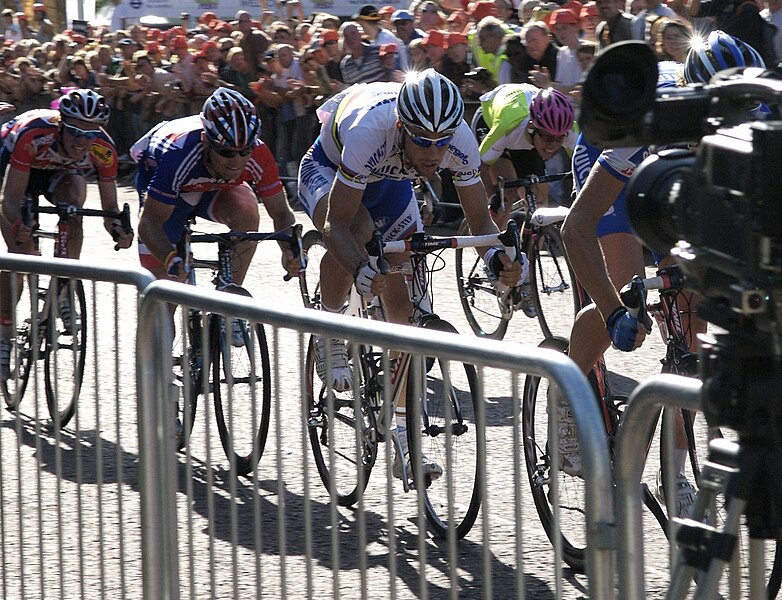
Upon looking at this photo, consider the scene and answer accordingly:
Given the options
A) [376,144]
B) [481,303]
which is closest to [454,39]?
[481,303]

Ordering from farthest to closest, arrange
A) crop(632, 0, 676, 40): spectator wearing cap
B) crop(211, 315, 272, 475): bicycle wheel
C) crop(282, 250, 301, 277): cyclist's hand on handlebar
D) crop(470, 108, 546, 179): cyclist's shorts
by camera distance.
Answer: crop(632, 0, 676, 40): spectator wearing cap, crop(470, 108, 546, 179): cyclist's shorts, crop(282, 250, 301, 277): cyclist's hand on handlebar, crop(211, 315, 272, 475): bicycle wheel

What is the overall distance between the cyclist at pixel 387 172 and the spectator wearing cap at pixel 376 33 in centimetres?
817

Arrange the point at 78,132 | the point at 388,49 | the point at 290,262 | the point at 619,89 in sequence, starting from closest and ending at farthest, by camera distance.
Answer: the point at 619,89
the point at 290,262
the point at 78,132
the point at 388,49

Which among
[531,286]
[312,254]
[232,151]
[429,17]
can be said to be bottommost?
[531,286]

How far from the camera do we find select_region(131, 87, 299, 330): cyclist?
6.87 meters

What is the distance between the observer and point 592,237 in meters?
5.09

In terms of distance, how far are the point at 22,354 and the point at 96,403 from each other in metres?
0.52

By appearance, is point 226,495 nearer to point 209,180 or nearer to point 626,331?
point 626,331

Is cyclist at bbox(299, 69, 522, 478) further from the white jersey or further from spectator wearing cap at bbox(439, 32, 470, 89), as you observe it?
spectator wearing cap at bbox(439, 32, 470, 89)

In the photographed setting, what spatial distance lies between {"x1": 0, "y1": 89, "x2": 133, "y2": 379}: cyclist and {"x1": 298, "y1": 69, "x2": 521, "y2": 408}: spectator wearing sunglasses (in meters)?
1.98

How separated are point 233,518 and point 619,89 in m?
1.37

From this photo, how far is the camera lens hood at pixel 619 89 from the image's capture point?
8.16 feet

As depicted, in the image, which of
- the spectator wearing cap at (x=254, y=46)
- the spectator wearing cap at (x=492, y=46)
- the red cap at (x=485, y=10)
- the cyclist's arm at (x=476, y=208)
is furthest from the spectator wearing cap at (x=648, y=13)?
the spectator wearing cap at (x=254, y=46)

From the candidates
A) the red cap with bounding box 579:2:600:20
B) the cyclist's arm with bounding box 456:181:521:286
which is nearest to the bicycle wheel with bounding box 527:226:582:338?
the cyclist's arm with bounding box 456:181:521:286
